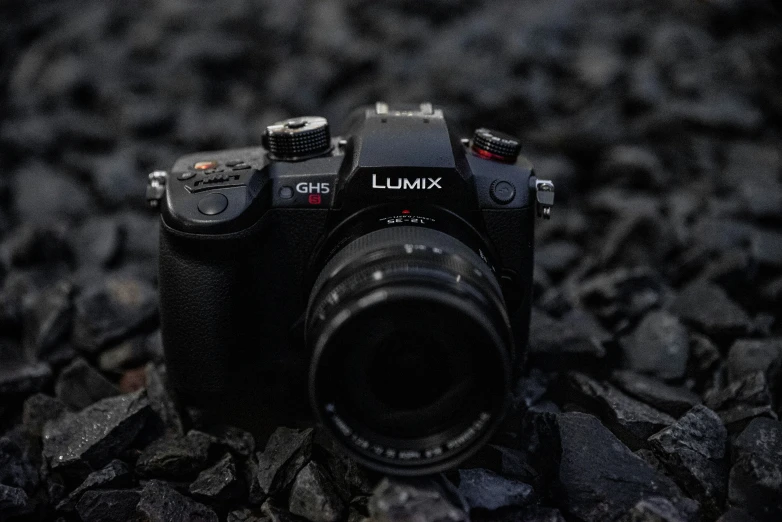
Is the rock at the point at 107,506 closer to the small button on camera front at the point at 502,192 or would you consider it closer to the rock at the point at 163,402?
the rock at the point at 163,402

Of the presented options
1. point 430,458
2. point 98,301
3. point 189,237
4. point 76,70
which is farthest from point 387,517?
point 76,70

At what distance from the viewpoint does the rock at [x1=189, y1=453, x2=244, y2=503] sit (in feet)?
4.70

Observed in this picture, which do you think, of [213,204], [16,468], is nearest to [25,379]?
[16,468]

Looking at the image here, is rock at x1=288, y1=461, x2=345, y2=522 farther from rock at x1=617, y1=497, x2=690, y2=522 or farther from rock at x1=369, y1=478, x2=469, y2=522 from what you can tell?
rock at x1=617, y1=497, x2=690, y2=522

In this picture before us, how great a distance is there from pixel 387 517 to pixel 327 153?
72 centimetres

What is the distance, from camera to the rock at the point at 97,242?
8.08 feet

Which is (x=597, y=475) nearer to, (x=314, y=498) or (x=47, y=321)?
(x=314, y=498)

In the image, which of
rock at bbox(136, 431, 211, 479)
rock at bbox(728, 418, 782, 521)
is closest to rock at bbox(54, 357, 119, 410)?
rock at bbox(136, 431, 211, 479)

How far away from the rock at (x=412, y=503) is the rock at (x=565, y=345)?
25.5 inches

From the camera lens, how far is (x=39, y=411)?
1.69 metres

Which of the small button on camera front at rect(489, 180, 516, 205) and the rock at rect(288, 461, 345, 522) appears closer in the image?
the rock at rect(288, 461, 345, 522)

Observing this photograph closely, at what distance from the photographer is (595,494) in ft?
4.47

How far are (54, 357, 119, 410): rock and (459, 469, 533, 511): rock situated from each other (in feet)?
2.97

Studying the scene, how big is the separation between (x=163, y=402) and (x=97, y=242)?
3.30 ft
